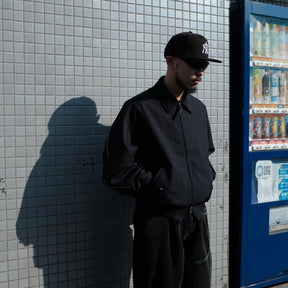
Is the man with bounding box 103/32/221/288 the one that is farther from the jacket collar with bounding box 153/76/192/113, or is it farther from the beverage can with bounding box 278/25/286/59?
the beverage can with bounding box 278/25/286/59

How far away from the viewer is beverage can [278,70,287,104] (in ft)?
11.3

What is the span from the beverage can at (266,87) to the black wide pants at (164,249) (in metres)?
1.41

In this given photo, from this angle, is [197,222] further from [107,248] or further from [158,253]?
[107,248]

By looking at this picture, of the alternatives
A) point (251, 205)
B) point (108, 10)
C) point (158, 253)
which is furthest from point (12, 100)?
point (251, 205)

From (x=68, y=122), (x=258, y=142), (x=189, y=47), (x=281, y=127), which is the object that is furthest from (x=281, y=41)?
(x=68, y=122)

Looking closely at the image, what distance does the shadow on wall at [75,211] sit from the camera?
266cm

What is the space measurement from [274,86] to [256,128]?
41 cm

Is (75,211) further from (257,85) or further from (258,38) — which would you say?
(258,38)

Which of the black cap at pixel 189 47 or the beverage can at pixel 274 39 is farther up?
the beverage can at pixel 274 39

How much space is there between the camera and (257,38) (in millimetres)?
3303

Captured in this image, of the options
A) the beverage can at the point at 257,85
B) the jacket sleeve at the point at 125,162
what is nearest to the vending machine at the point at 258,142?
the beverage can at the point at 257,85

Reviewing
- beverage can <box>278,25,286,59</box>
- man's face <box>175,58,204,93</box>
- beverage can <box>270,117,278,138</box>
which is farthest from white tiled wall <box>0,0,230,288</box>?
beverage can <box>270,117,278,138</box>

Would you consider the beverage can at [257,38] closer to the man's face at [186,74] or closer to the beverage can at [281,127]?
the beverage can at [281,127]

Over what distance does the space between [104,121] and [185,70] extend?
2.49ft
